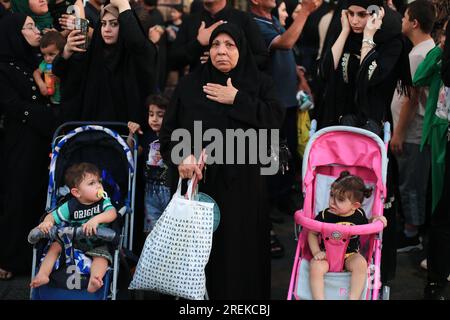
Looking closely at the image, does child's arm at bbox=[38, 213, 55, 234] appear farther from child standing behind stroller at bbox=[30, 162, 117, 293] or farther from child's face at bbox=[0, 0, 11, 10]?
child's face at bbox=[0, 0, 11, 10]

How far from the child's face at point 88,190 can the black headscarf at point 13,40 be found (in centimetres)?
135

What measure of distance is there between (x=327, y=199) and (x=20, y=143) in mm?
2339

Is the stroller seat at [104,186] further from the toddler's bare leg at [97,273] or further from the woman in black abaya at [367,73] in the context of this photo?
the woman in black abaya at [367,73]

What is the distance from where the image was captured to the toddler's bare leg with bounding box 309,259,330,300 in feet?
11.4

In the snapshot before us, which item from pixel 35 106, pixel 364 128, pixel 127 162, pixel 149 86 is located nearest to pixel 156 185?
pixel 127 162

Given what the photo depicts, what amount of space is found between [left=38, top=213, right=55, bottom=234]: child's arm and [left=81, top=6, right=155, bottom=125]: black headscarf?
3.00ft

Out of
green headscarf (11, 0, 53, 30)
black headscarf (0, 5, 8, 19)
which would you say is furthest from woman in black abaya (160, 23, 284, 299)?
black headscarf (0, 5, 8, 19)

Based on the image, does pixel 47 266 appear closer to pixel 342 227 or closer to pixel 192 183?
pixel 192 183

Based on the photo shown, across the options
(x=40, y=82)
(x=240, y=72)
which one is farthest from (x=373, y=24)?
(x=40, y=82)

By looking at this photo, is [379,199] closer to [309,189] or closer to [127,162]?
[309,189]

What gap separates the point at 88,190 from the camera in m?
3.93
